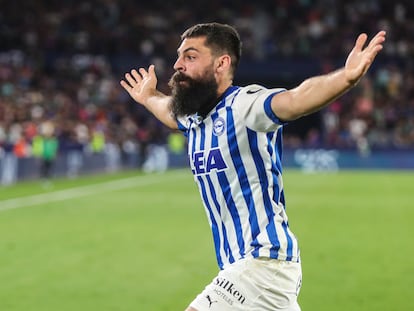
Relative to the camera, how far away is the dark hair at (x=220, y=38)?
4.66m

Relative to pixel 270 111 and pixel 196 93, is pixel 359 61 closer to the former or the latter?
pixel 270 111

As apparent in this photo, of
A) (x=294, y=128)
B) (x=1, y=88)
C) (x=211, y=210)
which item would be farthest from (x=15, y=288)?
(x=294, y=128)

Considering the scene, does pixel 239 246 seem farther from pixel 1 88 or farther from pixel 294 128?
pixel 294 128

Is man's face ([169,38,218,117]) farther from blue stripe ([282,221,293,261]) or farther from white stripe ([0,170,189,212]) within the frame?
white stripe ([0,170,189,212])

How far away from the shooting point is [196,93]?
15.3 feet

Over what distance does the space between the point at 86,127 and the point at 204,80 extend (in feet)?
108

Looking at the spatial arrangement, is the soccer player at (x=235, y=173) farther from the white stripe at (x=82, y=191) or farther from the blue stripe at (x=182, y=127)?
the white stripe at (x=82, y=191)

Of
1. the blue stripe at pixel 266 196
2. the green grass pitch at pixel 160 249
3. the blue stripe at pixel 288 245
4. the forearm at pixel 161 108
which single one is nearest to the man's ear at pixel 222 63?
the blue stripe at pixel 266 196

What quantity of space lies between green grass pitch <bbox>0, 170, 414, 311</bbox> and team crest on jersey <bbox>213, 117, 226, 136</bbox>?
4174 millimetres

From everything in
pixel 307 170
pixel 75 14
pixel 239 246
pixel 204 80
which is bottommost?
pixel 307 170

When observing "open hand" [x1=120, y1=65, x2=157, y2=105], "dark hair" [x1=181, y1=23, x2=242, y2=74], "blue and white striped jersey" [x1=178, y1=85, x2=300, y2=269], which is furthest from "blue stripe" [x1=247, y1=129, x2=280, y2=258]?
"open hand" [x1=120, y1=65, x2=157, y2=105]

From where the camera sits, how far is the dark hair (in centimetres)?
466

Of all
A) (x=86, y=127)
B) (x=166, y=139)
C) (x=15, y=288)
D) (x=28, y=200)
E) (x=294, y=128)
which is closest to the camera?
(x=15, y=288)

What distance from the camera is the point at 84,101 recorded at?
41.4 metres
